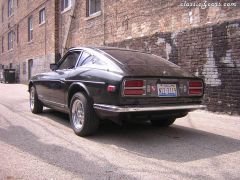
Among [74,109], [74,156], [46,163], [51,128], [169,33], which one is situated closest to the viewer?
[46,163]

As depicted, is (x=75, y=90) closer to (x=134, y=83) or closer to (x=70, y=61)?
(x=70, y=61)

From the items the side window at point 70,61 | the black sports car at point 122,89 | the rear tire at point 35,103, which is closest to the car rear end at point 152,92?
the black sports car at point 122,89

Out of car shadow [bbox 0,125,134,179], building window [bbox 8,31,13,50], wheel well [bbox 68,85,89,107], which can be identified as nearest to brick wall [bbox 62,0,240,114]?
wheel well [bbox 68,85,89,107]

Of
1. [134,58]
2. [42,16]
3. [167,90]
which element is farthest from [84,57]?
[42,16]

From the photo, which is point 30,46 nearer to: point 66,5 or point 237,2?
point 66,5

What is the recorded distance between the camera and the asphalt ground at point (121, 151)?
4.12 m

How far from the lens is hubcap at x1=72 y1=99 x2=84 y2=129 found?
5991mm

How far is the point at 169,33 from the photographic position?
33.4 ft

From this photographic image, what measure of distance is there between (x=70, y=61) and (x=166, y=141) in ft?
8.36

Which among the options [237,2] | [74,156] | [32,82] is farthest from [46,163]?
[237,2]

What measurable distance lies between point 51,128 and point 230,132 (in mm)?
3231

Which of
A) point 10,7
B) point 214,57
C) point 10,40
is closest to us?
point 214,57

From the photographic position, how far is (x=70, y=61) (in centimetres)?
705

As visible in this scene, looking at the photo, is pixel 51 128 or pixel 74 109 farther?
pixel 51 128
